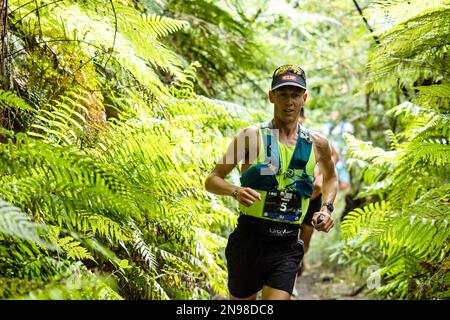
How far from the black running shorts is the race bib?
0.14 m

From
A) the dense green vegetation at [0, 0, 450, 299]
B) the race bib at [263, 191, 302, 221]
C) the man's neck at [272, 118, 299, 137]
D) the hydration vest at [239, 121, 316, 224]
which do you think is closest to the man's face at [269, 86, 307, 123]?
the man's neck at [272, 118, 299, 137]

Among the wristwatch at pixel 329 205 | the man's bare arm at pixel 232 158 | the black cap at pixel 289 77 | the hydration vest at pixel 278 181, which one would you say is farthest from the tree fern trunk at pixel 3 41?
the wristwatch at pixel 329 205

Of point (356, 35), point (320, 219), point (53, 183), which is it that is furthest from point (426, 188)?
point (356, 35)

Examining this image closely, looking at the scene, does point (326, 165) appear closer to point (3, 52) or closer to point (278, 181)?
point (278, 181)

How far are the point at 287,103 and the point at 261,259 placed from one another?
102cm

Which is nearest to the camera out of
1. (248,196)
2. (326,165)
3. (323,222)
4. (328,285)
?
(248,196)

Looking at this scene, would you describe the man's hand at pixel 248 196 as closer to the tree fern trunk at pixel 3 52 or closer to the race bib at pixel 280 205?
the race bib at pixel 280 205

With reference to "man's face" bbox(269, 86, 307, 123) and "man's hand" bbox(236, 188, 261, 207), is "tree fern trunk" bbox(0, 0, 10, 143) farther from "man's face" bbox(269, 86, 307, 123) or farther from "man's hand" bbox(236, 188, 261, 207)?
"man's face" bbox(269, 86, 307, 123)

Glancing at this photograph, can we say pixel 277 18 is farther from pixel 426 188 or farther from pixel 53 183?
pixel 53 183

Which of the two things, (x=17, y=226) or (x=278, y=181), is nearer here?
(x=17, y=226)

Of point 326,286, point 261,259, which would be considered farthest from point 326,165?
point 326,286

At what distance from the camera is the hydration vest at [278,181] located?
3.78 meters

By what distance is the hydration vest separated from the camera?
378cm

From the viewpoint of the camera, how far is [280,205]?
3.80m
